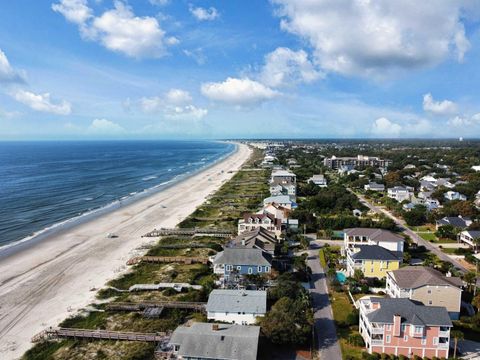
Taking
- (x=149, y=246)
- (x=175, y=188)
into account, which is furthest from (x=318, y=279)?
(x=175, y=188)

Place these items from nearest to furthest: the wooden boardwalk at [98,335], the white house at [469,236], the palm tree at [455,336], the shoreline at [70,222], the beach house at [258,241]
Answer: the palm tree at [455,336] → the wooden boardwalk at [98,335] → the beach house at [258,241] → the white house at [469,236] → the shoreline at [70,222]

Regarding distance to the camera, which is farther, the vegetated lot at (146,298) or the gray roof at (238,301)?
the gray roof at (238,301)

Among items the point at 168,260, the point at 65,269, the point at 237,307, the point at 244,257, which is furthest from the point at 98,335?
the point at 65,269

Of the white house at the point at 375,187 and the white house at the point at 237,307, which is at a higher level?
the white house at the point at 375,187

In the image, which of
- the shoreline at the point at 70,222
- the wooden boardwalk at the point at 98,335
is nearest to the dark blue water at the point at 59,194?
the shoreline at the point at 70,222

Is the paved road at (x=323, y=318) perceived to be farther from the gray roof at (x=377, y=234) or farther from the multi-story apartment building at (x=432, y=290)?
the gray roof at (x=377, y=234)

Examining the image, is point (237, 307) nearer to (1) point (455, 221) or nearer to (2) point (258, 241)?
(2) point (258, 241)
